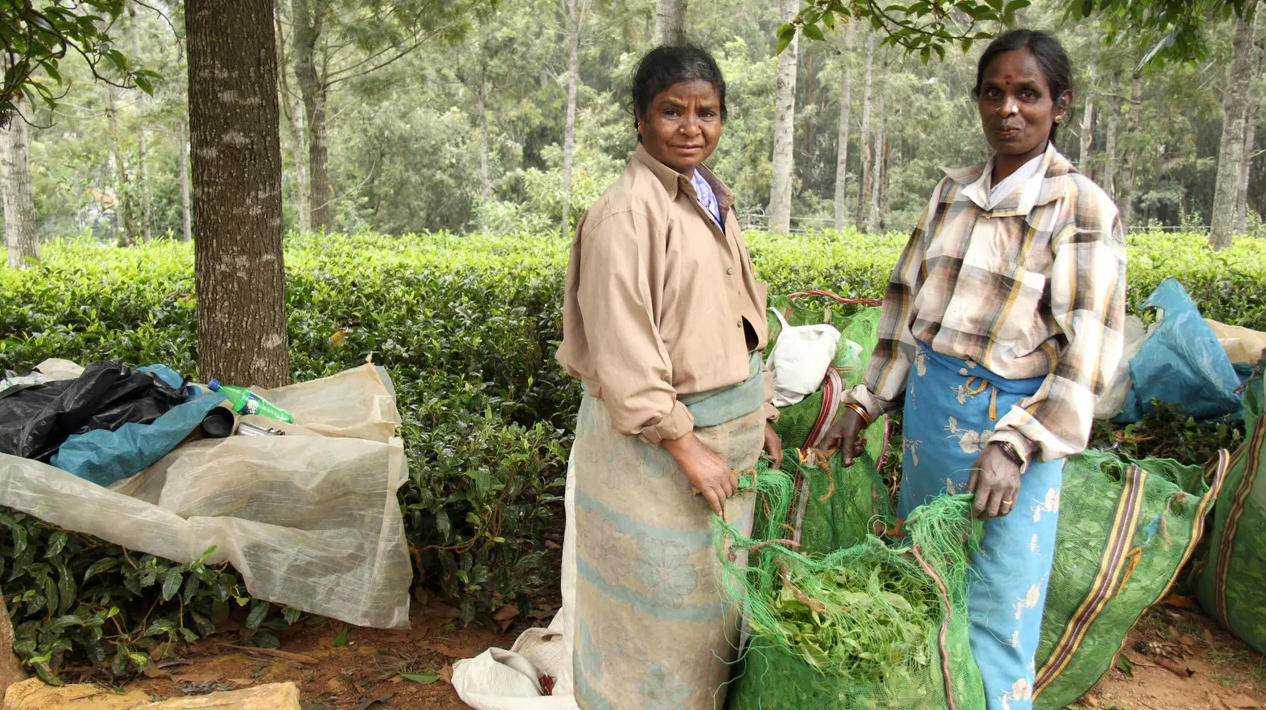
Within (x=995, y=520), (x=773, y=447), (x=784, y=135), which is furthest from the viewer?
(x=784, y=135)

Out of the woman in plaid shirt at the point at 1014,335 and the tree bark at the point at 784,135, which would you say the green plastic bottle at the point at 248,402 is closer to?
the woman in plaid shirt at the point at 1014,335

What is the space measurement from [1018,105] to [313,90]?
11351 mm

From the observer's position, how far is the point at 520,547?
3.05 m

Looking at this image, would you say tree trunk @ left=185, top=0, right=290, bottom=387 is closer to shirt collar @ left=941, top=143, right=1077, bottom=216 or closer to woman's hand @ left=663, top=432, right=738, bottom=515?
woman's hand @ left=663, top=432, right=738, bottom=515

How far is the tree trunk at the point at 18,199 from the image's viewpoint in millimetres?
9461

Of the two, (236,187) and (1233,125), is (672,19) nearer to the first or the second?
(236,187)

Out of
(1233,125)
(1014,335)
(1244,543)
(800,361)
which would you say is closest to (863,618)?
(1014,335)

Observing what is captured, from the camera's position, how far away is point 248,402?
9.47ft

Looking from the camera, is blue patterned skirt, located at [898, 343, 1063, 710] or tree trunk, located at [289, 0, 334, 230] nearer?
blue patterned skirt, located at [898, 343, 1063, 710]

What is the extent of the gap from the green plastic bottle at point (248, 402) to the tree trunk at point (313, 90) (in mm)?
8528

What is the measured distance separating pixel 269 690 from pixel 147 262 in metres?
4.89

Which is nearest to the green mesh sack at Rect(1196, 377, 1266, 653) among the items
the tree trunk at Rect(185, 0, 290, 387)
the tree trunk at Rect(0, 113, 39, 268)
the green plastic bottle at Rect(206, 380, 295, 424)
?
the green plastic bottle at Rect(206, 380, 295, 424)

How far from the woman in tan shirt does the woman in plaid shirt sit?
405mm

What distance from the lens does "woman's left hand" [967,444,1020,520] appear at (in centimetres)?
174
